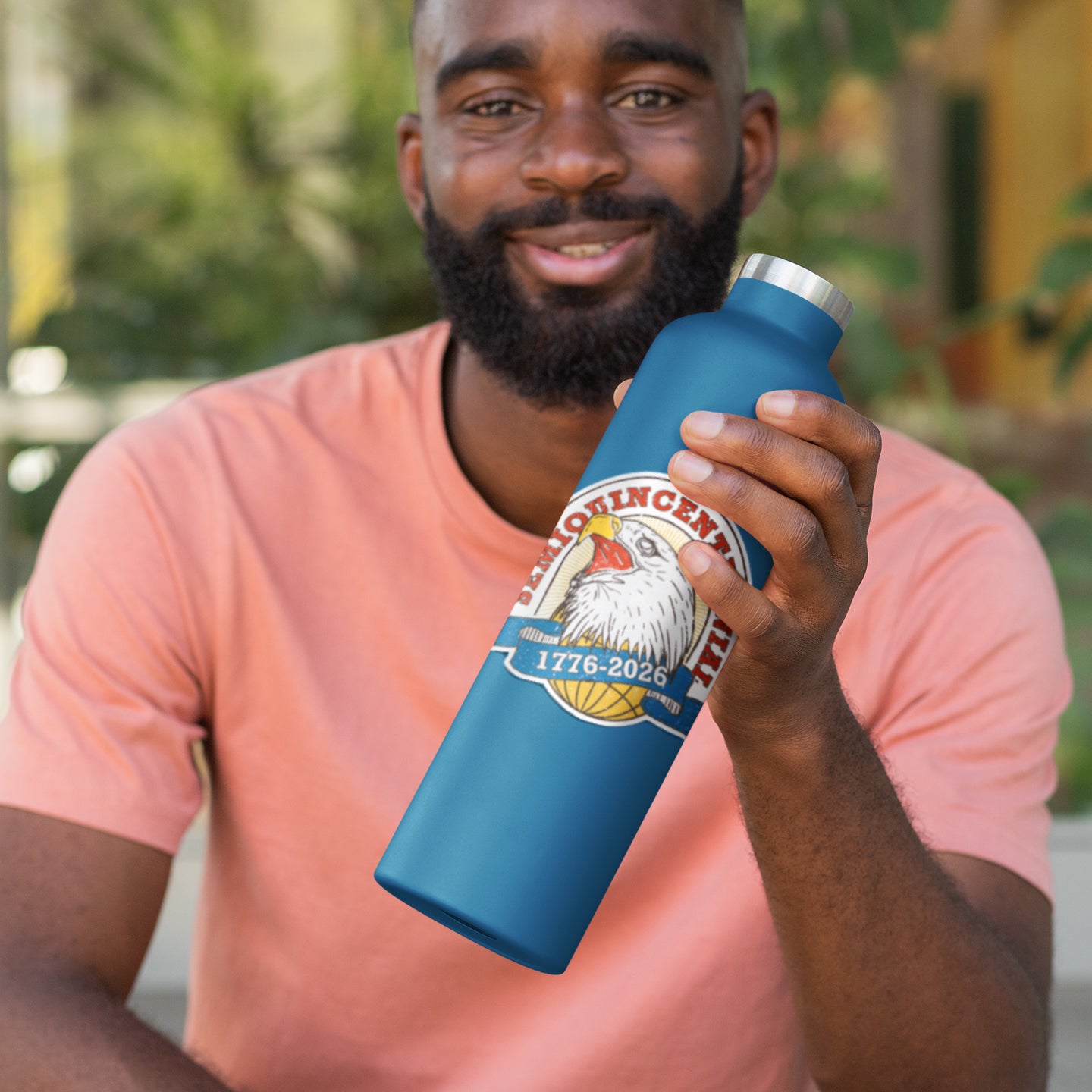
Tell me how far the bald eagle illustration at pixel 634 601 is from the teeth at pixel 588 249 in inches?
17.5

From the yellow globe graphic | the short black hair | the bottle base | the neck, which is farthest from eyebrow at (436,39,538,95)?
the bottle base

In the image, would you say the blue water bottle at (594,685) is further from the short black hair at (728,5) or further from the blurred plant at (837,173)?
the blurred plant at (837,173)

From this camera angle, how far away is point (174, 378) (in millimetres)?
2629

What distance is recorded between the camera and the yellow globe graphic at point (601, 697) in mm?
824

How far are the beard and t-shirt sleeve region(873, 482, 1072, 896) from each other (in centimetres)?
31

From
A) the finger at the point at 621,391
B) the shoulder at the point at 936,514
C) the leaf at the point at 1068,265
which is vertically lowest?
the shoulder at the point at 936,514

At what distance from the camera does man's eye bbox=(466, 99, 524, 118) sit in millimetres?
1241

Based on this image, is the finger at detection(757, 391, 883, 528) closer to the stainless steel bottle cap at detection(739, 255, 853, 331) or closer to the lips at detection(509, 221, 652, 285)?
the stainless steel bottle cap at detection(739, 255, 853, 331)

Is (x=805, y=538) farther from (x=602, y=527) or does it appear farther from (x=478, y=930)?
(x=478, y=930)

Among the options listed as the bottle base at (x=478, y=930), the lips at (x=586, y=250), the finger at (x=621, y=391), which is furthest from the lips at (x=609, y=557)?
the lips at (x=586, y=250)

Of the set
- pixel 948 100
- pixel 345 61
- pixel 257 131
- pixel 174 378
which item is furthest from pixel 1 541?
pixel 948 100

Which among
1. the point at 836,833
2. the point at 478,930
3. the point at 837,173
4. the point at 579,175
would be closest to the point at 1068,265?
the point at 837,173

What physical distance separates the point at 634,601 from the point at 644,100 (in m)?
0.59

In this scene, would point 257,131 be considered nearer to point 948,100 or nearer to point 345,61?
point 345,61
